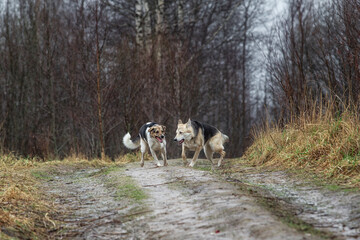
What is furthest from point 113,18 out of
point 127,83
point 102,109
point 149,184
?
point 149,184

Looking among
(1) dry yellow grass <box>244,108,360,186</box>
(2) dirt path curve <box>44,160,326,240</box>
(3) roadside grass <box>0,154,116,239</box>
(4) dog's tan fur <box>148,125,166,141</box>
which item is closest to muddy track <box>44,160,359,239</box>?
(2) dirt path curve <box>44,160,326,240</box>

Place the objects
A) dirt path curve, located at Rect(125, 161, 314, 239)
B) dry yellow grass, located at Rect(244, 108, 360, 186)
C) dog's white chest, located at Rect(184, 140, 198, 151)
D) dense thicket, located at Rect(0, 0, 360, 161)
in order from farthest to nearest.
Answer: dense thicket, located at Rect(0, 0, 360, 161)
dog's white chest, located at Rect(184, 140, 198, 151)
dry yellow grass, located at Rect(244, 108, 360, 186)
dirt path curve, located at Rect(125, 161, 314, 239)

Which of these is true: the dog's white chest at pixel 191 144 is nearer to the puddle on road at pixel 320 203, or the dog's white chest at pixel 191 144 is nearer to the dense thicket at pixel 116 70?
the dense thicket at pixel 116 70

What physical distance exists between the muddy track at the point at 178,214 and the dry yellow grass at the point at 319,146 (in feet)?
5.28

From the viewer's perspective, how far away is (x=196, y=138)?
10.4 m

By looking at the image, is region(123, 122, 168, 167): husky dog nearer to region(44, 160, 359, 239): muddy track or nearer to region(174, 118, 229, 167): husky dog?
region(174, 118, 229, 167): husky dog

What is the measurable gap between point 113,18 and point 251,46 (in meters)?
10.3

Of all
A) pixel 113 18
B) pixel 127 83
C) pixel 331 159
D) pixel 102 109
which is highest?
pixel 113 18

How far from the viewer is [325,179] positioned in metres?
6.25

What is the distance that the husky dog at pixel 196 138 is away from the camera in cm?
1038

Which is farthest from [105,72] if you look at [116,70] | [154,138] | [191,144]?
[191,144]

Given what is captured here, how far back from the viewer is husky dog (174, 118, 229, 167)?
10.4m

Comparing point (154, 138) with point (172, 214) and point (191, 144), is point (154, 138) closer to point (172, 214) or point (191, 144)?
point (191, 144)

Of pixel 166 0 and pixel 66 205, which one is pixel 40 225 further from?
pixel 166 0
